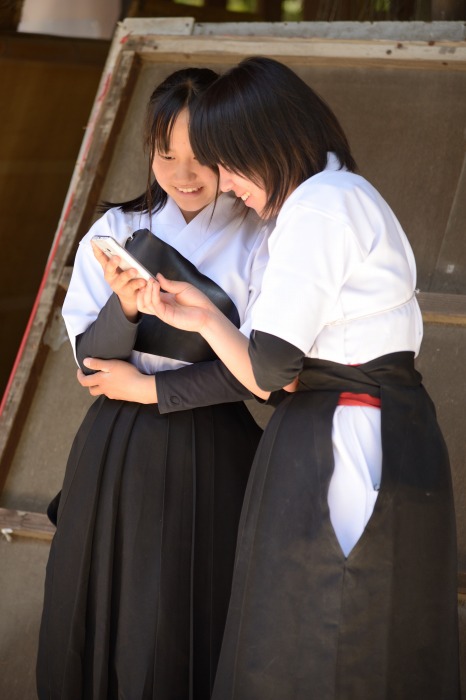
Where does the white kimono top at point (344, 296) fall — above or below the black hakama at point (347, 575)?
above

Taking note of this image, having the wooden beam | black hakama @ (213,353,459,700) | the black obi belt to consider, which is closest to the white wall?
the wooden beam

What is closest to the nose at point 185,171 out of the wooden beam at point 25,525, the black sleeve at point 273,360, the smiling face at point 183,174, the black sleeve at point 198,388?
the smiling face at point 183,174

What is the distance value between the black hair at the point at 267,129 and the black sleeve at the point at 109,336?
1.41 feet

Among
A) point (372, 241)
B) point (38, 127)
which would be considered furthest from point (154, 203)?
point (38, 127)

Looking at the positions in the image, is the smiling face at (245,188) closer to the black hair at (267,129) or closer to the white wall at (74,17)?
the black hair at (267,129)

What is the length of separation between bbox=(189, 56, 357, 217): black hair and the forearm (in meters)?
0.24

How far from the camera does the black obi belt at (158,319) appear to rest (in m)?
2.06

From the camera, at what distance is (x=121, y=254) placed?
1861 mm

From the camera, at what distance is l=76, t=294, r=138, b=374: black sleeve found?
6.72 feet

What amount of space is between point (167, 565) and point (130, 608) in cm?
13

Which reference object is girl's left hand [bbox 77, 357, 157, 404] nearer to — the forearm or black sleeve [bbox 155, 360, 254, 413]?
black sleeve [bbox 155, 360, 254, 413]

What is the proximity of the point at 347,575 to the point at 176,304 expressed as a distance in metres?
0.66

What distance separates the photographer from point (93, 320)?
2242mm

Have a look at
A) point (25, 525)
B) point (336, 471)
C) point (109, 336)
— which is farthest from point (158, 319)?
point (25, 525)
